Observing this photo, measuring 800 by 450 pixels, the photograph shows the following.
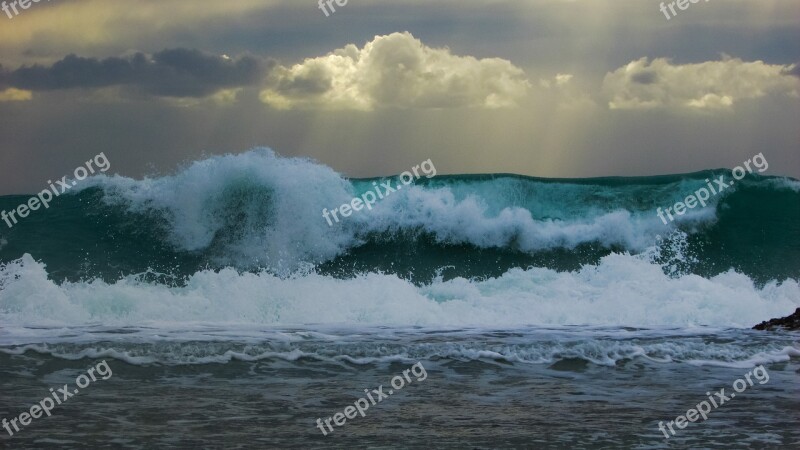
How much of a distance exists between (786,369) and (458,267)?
1005 centimetres

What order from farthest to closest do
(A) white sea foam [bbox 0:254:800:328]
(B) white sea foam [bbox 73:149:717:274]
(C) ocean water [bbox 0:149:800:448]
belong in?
1. (B) white sea foam [bbox 73:149:717:274]
2. (A) white sea foam [bbox 0:254:800:328]
3. (C) ocean water [bbox 0:149:800:448]

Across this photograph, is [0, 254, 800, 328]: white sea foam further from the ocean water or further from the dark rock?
the dark rock

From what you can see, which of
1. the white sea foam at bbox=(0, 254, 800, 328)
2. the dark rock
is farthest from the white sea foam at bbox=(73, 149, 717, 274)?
the dark rock

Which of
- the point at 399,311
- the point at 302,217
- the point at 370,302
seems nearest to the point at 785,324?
the point at 399,311

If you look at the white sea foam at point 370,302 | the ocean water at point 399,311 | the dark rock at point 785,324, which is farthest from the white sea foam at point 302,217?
the dark rock at point 785,324

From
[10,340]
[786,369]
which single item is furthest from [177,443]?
[786,369]

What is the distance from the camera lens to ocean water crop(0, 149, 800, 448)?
6.26 metres

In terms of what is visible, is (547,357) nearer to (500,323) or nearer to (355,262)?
(500,323)

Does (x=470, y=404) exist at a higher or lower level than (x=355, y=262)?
lower

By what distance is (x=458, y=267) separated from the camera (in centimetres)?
1820

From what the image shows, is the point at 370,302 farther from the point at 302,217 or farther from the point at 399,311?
the point at 302,217

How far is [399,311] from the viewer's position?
12711mm

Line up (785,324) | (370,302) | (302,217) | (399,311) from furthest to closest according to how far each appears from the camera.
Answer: (302,217) → (370,302) → (399,311) → (785,324)

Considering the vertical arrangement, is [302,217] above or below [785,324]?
above
